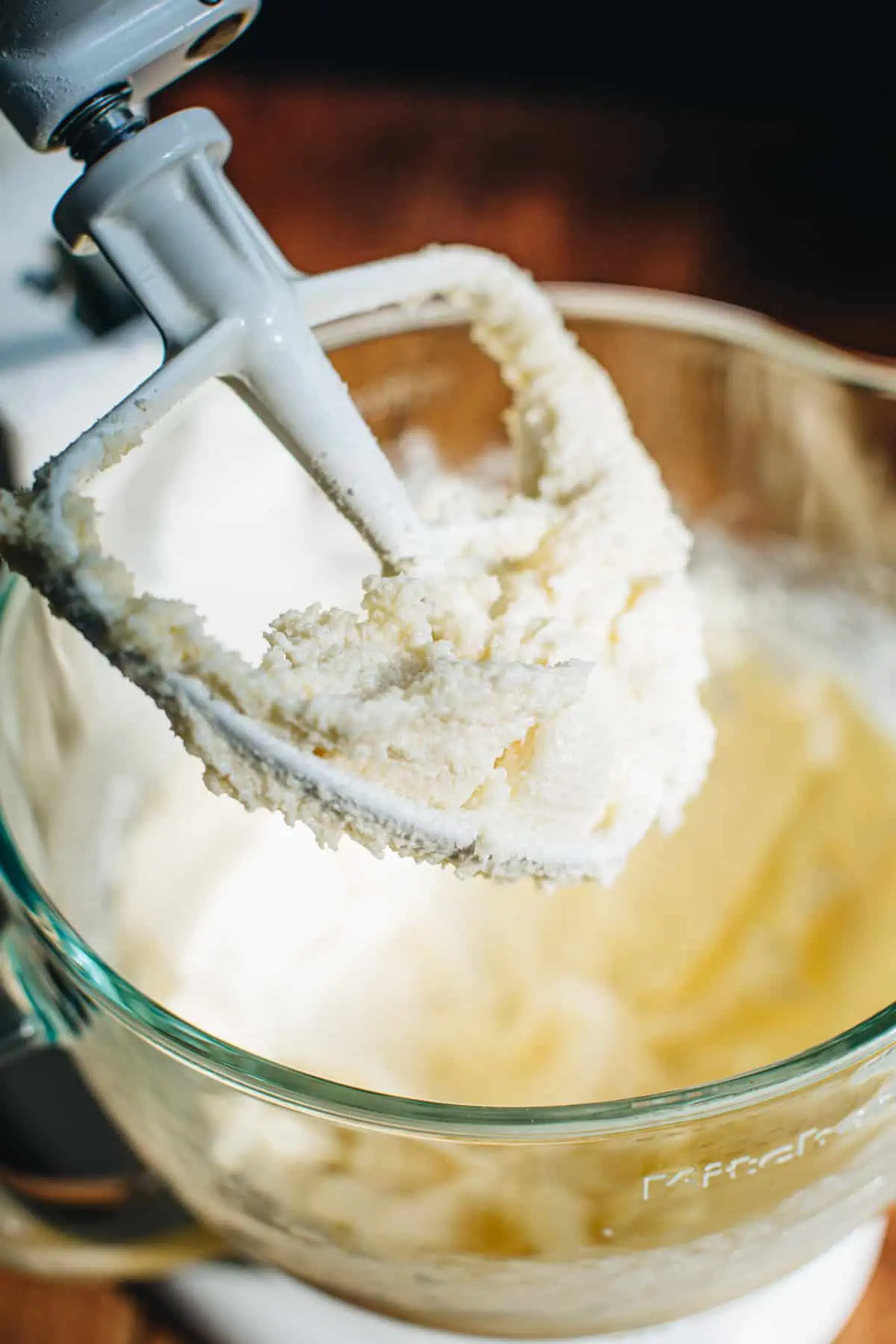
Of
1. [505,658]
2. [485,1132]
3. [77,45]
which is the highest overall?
[77,45]

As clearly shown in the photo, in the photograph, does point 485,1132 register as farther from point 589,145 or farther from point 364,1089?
point 589,145

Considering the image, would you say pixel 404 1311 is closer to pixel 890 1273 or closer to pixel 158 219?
pixel 890 1273

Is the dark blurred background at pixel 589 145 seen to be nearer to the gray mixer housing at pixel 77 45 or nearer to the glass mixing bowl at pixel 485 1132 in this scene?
the glass mixing bowl at pixel 485 1132

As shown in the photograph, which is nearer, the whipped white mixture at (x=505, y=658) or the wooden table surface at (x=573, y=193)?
the whipped white mixture at (x=505, y=658)

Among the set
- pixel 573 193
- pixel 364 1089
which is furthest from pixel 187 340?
pixel 573 193

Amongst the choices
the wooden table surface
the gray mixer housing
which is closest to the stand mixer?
the gray mixer housing

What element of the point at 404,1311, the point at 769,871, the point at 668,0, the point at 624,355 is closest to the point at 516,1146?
the point at 404,1311

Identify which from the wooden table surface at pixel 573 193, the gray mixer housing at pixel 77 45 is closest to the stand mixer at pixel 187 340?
the gray mixer housing at pixel 77 45
